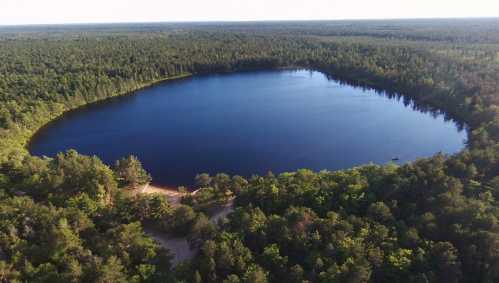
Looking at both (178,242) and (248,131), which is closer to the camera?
(178,242)

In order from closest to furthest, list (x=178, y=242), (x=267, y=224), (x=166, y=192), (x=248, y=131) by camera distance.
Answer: (x=267, y=224), (x=178, y=242), (x=166, y=192), (x=248, y=131)

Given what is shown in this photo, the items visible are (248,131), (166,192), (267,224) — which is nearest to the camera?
(267,224)

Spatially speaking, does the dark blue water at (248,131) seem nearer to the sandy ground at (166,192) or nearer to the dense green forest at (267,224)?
the sandy ground at (166,192)

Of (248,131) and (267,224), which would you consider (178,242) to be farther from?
(248,131)

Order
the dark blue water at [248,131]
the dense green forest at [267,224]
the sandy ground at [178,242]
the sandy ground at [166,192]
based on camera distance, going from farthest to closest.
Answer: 1. the dark blue water at [248,131]
2. the sandy ground at [166,192]
3. the sandy ground at [178,242]
4. the dense green forest at [267,224]

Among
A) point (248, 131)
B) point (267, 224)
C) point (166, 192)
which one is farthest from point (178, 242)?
point (248, 131)

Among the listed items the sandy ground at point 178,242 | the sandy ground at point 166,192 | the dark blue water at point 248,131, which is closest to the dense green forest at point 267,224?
the sandy ground at point 178,242

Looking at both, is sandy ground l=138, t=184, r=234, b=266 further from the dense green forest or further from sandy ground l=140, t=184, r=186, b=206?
sandy ground l=140, t=184, r=186, b=206

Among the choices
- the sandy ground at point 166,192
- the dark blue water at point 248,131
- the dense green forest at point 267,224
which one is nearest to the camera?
the dense green forest at point 267,224

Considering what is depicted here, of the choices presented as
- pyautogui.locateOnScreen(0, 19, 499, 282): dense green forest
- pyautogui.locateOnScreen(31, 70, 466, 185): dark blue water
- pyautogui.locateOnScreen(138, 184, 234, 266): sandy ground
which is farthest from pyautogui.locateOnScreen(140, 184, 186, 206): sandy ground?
pyautogui.locateOnScreen(31, 70, 466, 185): dark blue water
